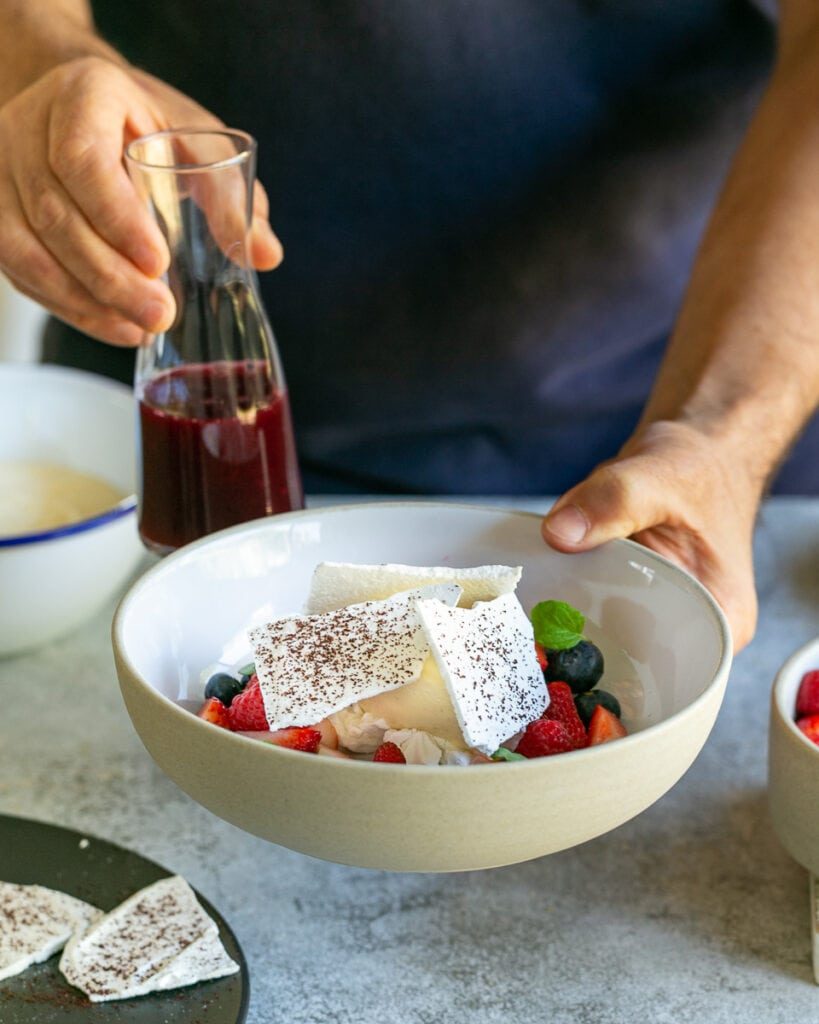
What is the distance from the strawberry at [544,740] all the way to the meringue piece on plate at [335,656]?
0.09m

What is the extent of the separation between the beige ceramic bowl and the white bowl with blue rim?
0.32 meters

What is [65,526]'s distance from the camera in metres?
1.29

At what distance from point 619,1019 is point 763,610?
24.9 inches

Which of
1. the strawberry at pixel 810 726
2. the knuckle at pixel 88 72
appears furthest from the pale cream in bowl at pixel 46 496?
the strawberry at pixel 810 726

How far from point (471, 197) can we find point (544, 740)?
973mm

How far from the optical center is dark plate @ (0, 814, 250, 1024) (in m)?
0.84

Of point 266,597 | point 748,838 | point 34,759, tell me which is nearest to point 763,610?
point 748,838

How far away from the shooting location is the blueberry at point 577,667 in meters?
0.97

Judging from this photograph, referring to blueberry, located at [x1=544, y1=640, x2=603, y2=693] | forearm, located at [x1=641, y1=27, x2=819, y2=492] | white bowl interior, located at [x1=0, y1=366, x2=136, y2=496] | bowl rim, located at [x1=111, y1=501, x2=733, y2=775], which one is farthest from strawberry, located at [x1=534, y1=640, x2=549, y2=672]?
white bowl interior, located at [x1=0, y1=366, x2=136, y2=496]

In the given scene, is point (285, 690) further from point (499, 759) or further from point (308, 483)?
point (308, 483)

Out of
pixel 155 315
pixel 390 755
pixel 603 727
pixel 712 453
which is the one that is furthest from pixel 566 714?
pixel 155 315

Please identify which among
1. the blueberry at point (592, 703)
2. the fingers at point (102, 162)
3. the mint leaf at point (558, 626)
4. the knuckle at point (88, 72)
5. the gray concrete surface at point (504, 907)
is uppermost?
the knuckle at point (88, 72)

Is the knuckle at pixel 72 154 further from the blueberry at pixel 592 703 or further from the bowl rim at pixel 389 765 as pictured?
the blueberry at pixel 592 703

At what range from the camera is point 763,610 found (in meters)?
1.41
